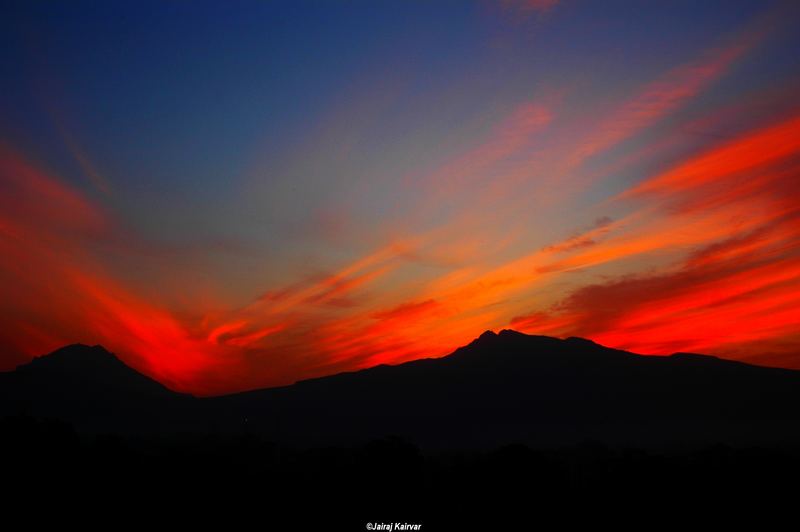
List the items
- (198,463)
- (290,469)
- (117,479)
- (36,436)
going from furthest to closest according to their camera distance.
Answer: (290,469) < (198,463) < (36,436) < (117,479)

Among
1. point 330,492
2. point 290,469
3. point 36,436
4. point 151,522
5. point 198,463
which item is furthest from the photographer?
point 290,469

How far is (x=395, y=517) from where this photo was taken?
6806 centimetres

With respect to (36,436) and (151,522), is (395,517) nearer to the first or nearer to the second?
(151,522)

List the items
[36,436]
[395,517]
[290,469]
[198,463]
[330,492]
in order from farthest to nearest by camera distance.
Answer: [290,469] → [198,463] → [36,436] → [330,492] → [395,517]

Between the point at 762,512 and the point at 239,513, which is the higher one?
the point at 239,513

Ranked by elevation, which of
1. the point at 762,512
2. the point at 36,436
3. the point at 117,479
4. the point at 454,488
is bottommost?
the point at 762,512

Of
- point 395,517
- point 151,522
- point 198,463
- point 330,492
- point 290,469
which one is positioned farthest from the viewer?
point 290,469

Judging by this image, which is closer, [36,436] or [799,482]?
[799,482]

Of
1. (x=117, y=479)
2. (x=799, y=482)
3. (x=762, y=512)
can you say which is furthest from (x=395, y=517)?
(x=799, y=482)

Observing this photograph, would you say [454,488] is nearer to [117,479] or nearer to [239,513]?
[239,513]

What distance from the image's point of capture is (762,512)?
6944cm

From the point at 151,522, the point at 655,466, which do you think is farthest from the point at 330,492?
the point at 655,466

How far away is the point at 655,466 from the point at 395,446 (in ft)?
138

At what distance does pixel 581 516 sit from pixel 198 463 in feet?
198
